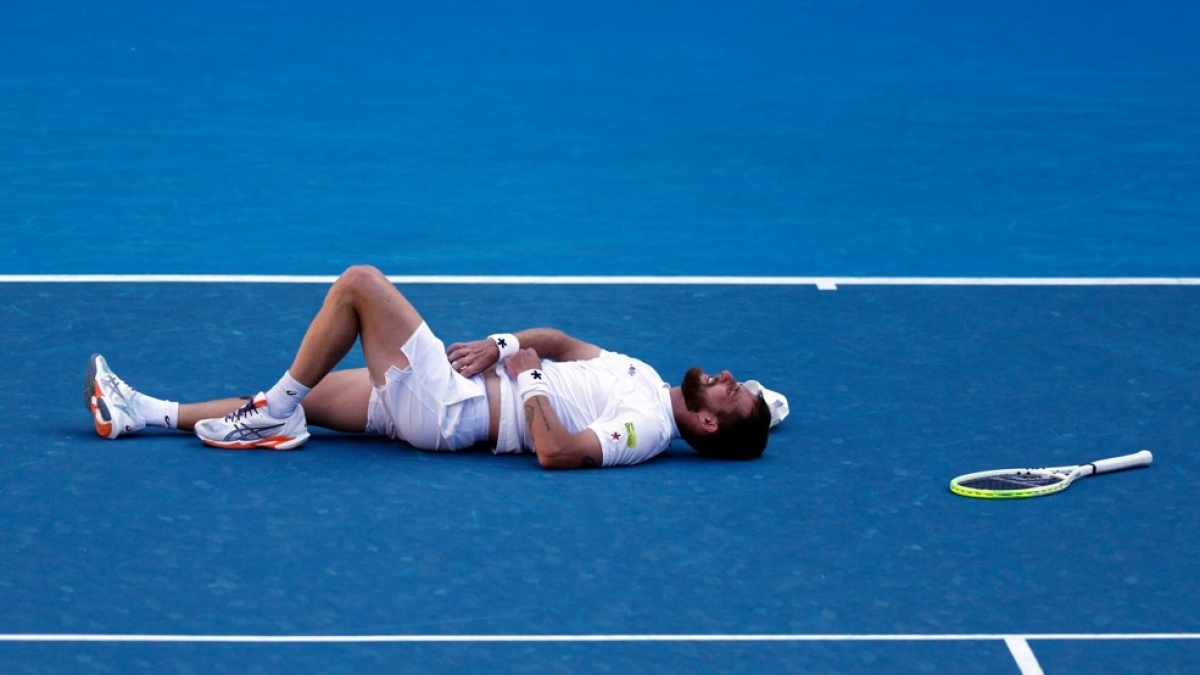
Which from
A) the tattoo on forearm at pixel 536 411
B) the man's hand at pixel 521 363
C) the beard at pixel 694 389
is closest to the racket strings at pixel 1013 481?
the beard at pixel 694 389

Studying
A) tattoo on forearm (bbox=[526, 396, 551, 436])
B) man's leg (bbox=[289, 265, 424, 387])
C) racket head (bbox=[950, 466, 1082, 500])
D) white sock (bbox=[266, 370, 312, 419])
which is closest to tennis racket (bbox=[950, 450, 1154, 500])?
racket head (bbox=[950, 466, 1082, 500])

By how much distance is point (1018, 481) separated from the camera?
6.25 meters

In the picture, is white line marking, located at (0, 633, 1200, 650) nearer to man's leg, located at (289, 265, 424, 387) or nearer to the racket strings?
the racket strings

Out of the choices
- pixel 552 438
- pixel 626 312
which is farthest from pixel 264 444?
pixel 626 312

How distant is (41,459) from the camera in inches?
251

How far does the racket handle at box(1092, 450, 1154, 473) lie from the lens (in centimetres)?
642

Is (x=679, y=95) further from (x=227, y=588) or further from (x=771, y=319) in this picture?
(x=227, y=588)

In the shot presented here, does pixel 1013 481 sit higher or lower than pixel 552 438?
lower

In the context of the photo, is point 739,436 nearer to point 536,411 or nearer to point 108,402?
point 536,411

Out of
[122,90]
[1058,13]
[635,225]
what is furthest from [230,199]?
[1058,13]

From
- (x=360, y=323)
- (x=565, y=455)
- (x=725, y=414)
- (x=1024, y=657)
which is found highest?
(x=360, y=323)

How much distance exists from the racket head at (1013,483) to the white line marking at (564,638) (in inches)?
41.1

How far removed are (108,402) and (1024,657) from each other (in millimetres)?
3502

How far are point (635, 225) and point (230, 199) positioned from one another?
246 cm
